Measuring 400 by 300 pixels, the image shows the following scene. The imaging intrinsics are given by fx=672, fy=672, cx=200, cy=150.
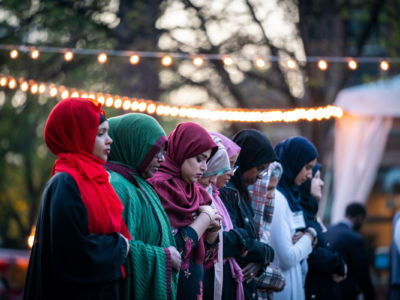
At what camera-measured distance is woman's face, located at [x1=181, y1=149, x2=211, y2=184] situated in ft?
13.0

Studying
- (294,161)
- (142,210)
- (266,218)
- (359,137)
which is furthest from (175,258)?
(359,137)

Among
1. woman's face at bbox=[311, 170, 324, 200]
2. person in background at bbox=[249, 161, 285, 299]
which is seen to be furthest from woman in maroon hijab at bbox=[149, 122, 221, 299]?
woman's face at bbox=[311, 170, 324, 200]

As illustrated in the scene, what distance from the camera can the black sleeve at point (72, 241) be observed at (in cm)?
302

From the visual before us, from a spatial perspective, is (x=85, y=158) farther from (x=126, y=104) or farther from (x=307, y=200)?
(x=126, y=104)

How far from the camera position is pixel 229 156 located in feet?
14.8

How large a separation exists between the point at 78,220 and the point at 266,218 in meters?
2.29

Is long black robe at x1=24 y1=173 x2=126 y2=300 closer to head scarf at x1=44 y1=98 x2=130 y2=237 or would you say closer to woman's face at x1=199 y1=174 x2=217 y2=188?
head scarf at x1=44 y1=98 x2=130 y2=237

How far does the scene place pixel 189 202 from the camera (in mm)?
3902

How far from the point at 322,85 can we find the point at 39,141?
9.18 meters

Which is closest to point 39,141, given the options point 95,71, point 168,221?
point 95,71

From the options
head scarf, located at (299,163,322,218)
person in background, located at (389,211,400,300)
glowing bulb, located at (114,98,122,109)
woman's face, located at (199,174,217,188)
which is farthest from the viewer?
glowing bulb, located at (114,98,122,109)

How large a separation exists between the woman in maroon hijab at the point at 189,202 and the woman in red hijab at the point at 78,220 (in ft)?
1.95

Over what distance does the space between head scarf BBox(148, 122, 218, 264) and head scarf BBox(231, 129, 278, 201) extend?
0.79 m

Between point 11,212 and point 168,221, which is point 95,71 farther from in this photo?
point 168,221
